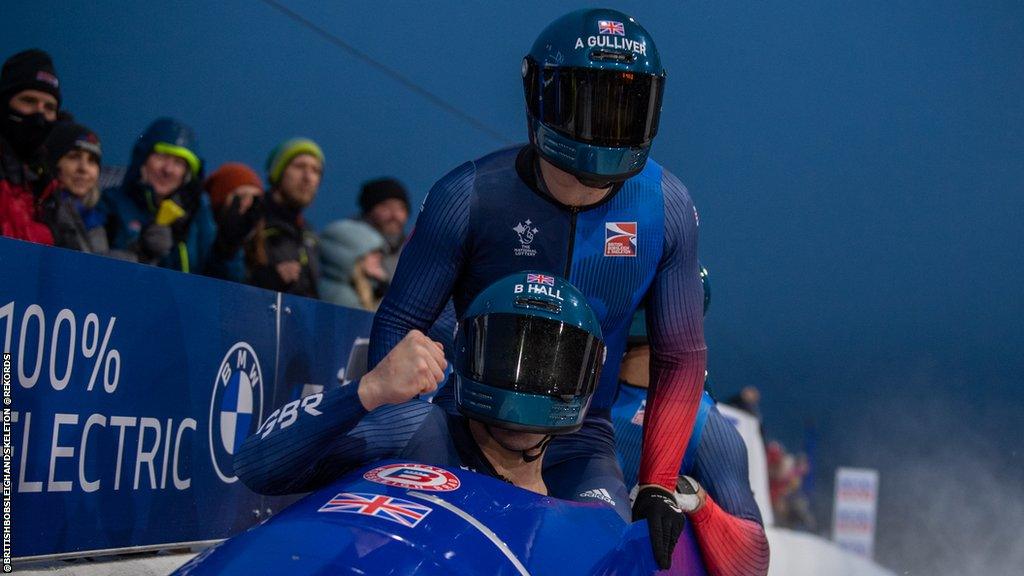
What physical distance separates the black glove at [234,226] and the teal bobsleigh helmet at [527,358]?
3010 mm

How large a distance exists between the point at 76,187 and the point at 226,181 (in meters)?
1.29

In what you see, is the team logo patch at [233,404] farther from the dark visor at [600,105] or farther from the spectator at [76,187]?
the dark visor at [600,105]

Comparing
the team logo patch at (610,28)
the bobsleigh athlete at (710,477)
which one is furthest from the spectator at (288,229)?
the team logo patch at (610,28)

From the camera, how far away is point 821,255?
55.7 ft

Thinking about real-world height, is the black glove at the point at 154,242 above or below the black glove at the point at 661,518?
above

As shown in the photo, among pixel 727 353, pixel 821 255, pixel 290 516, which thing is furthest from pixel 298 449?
pixel 821 255

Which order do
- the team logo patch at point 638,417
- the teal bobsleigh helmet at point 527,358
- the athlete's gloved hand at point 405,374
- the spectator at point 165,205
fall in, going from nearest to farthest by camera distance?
the athlete's gloved hand at point 405,374 < the teal bobsleigh helmet at point 527,358 < the team logo patch at point 638,417 < the spectator at point 165,205

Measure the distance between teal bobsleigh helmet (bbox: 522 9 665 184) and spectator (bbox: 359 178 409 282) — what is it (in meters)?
3.88

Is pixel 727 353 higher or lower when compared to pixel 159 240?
lower

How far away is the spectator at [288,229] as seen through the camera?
587 centimetres

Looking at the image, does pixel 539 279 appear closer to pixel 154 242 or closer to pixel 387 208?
pixel 154 242

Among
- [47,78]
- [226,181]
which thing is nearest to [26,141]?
[47,78]

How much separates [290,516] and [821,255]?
1550 centimetres

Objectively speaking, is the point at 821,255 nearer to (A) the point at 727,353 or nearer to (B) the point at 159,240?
(A) the point at 727,353
